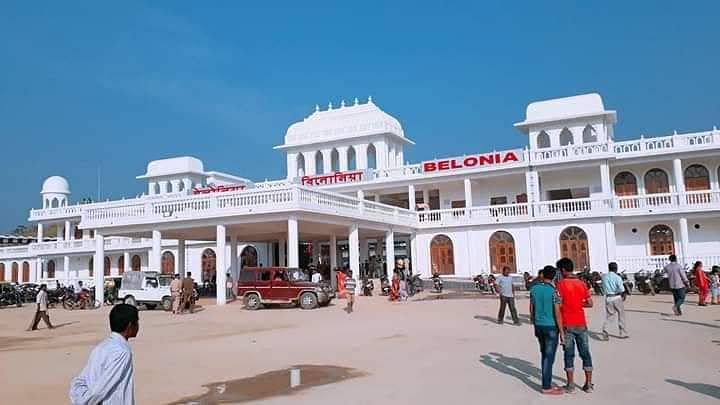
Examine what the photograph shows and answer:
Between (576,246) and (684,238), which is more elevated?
(684,238)

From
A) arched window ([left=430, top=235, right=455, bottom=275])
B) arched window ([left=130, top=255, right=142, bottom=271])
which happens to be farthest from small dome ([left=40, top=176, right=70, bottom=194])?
arched window ([left=430, top=235, right=455, bottom=275])

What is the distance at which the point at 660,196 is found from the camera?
2911 centimetres

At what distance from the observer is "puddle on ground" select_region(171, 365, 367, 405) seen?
7.38m

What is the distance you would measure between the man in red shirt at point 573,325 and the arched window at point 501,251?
24.2 metres

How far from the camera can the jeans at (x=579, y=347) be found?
7.16 m

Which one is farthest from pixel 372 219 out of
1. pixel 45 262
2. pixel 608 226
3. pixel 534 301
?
pixel 45 262

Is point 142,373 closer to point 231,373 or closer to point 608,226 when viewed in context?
point 231,373

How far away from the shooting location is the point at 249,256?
38.4 meters

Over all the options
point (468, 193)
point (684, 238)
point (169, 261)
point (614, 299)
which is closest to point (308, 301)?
point (614, 299)

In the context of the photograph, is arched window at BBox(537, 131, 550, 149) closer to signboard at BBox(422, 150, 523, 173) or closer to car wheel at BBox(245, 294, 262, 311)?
signboard at BBox(422, 150, 523, 173)

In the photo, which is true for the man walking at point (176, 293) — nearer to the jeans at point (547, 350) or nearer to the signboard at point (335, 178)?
the signboard at point (335, 178)

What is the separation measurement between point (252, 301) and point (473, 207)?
15.9m

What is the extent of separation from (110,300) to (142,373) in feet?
67.4

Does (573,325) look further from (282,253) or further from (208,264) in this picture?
(208,264)
